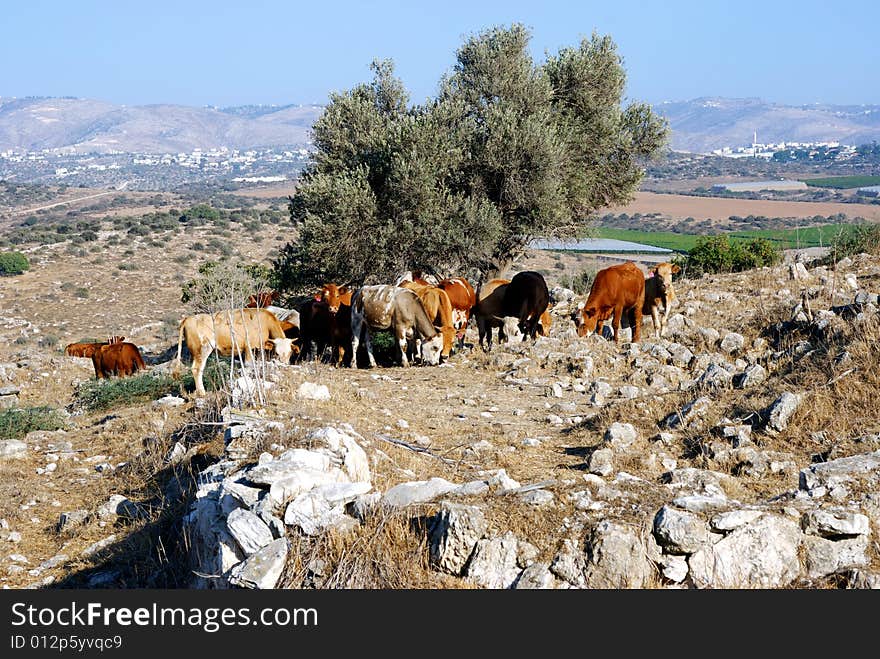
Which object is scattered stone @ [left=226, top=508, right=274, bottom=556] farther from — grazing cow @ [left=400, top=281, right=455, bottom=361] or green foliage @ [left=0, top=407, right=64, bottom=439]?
grazing cow @ [left=400, top=281, right=455, bottom=361]

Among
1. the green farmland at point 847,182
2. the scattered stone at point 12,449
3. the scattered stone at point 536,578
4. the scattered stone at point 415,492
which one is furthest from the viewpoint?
the green farmland at point 847,182

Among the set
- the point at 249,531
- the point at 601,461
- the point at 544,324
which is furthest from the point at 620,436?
the point at 544,324

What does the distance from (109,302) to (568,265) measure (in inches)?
1257

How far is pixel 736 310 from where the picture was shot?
1777cm

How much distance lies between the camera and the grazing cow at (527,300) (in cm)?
1823

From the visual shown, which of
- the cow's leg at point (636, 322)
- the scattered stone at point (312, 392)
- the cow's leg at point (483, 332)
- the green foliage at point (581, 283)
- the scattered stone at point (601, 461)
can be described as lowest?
the green foliage at point (581, 283)

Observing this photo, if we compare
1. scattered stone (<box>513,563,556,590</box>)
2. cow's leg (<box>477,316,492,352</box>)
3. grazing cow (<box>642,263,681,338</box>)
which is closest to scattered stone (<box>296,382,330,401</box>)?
scattered stone (<box>513,563,556,590</box>)

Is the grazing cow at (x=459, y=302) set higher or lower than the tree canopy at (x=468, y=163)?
lower

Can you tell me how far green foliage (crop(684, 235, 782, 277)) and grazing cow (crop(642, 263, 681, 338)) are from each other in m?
10.5

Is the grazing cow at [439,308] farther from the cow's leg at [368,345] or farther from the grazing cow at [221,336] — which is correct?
the grazing cow at [221,336]

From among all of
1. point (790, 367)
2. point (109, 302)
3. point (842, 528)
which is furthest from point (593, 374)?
point (109, 302)

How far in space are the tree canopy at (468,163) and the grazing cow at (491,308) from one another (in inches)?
158

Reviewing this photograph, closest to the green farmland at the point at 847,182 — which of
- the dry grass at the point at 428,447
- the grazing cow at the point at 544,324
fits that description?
the grazing cow at the point at 544,324

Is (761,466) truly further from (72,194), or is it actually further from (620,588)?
(72,194)
